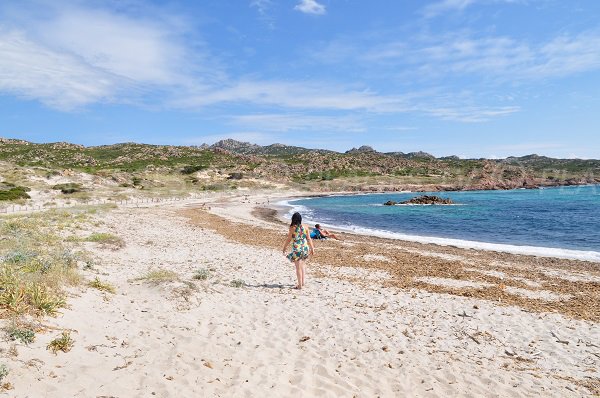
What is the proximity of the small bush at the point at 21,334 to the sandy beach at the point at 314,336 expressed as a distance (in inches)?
4.9

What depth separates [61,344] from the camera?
633cm

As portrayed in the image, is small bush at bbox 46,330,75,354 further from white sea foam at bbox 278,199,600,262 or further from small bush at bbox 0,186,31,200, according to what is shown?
small bush at bbox 0,186,31,200

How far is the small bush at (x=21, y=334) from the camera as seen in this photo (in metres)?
6.12

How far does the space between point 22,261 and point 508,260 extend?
2020cm

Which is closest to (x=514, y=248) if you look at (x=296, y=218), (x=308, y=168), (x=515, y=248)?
(x=515, y=248)

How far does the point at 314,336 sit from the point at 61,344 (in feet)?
14.9

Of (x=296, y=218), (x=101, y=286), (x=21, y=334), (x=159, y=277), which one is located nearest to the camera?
(x=21, y=334)

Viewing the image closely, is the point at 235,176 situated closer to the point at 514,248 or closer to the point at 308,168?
the point at 308,168

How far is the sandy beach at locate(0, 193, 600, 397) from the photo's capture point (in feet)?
19.6

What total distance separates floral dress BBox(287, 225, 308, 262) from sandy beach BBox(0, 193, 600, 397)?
3.43 ft

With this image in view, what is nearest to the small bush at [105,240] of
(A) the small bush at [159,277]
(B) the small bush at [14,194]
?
(A) the small bush at [159,277]

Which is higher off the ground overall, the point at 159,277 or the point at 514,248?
the point at 159,277

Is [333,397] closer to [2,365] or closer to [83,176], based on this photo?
[2,365]

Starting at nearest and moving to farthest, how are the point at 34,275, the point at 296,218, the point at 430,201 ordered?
the point at 34,275
the point at 296,218
the point at 430,201
